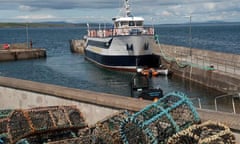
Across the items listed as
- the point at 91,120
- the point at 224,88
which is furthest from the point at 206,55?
the point at 91,120

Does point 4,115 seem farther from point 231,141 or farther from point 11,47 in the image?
point 11,47

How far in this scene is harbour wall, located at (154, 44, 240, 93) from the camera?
24.8m

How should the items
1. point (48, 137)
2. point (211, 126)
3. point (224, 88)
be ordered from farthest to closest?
1. point (224, 88)
2. point (48, 137)
3. point (211, 126)

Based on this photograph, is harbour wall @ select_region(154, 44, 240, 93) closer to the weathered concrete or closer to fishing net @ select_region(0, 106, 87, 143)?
fishing net @ select_region(0, 106, 87, 143)

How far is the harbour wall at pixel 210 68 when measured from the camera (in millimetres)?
24828

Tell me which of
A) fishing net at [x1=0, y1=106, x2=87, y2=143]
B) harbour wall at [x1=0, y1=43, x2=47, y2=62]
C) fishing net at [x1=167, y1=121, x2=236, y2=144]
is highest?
fishing net at [x1=167, y1=121, x2=236, y2=144]

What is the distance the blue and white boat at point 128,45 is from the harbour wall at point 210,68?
226cm

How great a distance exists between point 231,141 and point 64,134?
3342 mm

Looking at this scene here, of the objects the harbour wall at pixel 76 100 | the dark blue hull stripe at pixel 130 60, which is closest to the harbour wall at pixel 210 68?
the dark blue hull stripe at pixel 130 60

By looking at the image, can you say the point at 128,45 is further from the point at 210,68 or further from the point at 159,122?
the point at 159,122

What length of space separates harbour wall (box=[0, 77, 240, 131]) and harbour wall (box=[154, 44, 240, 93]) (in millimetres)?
15719

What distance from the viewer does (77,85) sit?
32.1 m

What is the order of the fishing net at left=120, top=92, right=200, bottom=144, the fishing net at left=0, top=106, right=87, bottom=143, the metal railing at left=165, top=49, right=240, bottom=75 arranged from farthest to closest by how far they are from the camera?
the metal railing at left=165, top=49, right=240, bottom=75, the fishing net at left=0, top=106, right=87, bottom=143, the fishing net at left=120, top=92, right=200, bottom=144

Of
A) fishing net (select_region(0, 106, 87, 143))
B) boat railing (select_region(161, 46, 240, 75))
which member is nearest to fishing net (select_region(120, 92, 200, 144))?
fishing net (select_region(0, 106, 87, 143))
